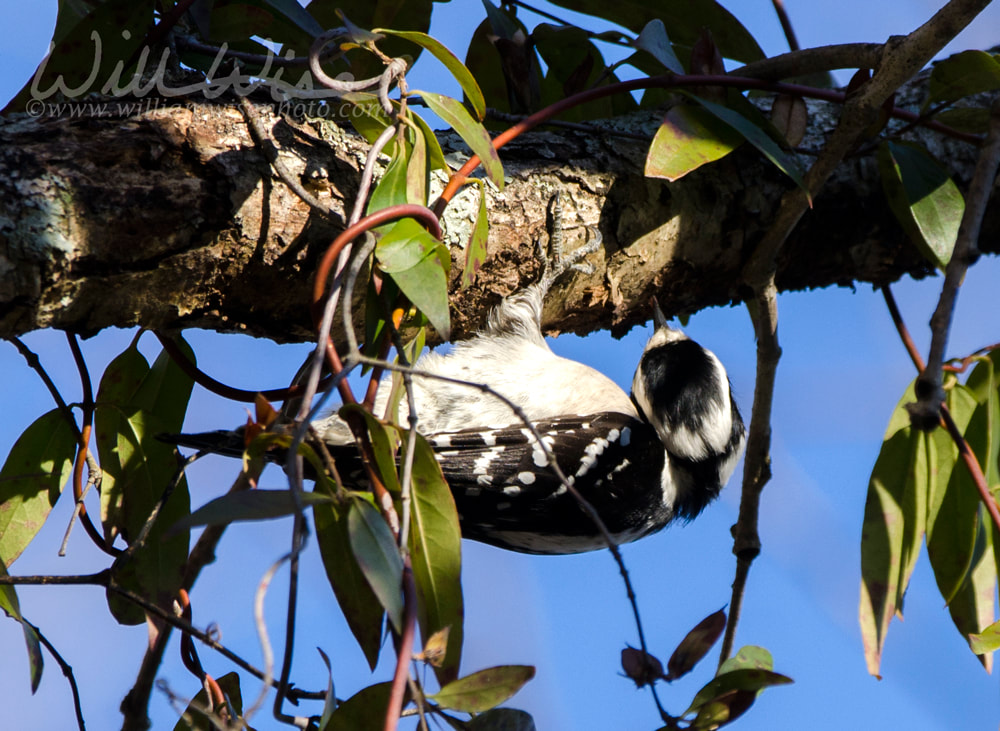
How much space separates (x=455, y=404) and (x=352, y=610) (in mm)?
941

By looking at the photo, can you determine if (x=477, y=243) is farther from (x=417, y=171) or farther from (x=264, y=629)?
(x=264, y=629)

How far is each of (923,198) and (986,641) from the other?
762mm

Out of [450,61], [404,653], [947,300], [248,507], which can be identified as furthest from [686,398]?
[248,507]

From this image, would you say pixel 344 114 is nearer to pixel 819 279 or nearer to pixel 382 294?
pixel 382 294

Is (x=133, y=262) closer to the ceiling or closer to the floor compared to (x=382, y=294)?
closer to the ceiling

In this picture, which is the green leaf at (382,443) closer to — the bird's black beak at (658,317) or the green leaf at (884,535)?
the green leaf at (884,535)

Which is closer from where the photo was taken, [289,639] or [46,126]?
[289,639]

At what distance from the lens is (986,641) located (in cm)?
134

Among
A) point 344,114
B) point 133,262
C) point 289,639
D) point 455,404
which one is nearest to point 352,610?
point 289,639

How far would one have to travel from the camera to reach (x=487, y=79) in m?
2.13

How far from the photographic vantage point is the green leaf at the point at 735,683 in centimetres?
103

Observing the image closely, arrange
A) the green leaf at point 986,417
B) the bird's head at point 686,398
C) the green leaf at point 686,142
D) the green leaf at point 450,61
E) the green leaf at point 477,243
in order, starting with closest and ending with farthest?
the green leaf at point 450,61 < the green leaf at point 477,243 < the green leaf at point 686,142 < the green leaf at point 986,417 < the bird's head at point 686,398

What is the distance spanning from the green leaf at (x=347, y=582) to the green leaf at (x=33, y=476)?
27.1 inches

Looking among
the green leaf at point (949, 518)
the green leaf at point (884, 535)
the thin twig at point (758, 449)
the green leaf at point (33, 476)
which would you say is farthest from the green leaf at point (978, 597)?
the green leaf at point (33, 476)
